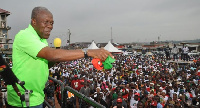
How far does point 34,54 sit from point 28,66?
0.82ft

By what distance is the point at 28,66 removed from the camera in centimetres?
143

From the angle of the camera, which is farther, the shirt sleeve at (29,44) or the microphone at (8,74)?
the microphone at (8,74)

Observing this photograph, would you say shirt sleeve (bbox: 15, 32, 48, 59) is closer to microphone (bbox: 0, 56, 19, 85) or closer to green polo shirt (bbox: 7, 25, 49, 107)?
green polo shirt (bbox: 7, 25, 49, 107)

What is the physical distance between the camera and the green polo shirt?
1.31 meters

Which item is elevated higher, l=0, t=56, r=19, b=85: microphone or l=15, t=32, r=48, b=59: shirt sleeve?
l=15, t=32, r=48, b=59: shirt sleeve

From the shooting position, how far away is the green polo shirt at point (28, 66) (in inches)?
51.5

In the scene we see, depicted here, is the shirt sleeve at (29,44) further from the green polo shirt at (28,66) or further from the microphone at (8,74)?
the microphone at (8,74)

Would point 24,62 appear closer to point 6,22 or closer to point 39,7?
point 39,7

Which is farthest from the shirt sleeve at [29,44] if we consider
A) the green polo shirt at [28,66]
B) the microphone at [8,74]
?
the microphone at [8,74]

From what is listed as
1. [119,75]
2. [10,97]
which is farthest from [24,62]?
[119,75]

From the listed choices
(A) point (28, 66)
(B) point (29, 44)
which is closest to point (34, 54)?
(B) point (29, 44)

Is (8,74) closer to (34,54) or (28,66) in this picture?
(28,66)

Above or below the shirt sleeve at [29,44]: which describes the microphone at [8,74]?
below

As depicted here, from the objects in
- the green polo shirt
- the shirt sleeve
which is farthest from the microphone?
the shirt sleeve
